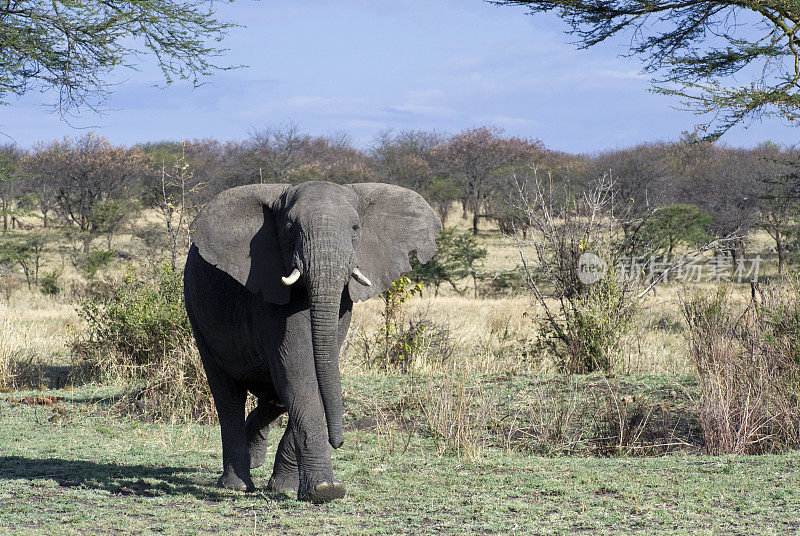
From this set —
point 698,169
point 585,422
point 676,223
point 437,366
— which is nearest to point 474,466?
point 585,422

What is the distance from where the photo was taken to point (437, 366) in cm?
1118

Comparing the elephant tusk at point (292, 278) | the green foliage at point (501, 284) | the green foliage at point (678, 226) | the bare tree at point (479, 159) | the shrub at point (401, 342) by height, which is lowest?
the shrub at point (401, 342)

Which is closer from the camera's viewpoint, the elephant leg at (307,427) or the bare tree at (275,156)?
the elephant leg at (307,427)

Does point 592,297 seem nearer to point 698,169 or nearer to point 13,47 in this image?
point 13,47

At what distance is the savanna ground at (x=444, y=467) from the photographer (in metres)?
5.01

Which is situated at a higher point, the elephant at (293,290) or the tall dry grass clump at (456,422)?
the elephant at (293,290)

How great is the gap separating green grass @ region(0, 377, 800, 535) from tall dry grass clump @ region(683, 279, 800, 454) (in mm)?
466

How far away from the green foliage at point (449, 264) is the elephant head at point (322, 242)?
762 inches

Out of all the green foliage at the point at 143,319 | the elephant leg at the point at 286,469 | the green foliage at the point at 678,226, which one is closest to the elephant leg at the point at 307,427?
the elephant leg at the point at 286,469

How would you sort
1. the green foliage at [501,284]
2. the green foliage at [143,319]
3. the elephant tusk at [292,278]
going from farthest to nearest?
the green foliage at [501,284], the green foliage at [143,319], the elephant tusk at [292,278]

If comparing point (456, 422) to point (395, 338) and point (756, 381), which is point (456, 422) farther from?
point (395, 338)

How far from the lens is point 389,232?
557cm

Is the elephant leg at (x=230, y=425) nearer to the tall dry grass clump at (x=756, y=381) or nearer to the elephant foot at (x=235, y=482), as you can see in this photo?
the elephant foot at (x=235, y=482)

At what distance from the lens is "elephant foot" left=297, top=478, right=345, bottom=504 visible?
5.05 meters
